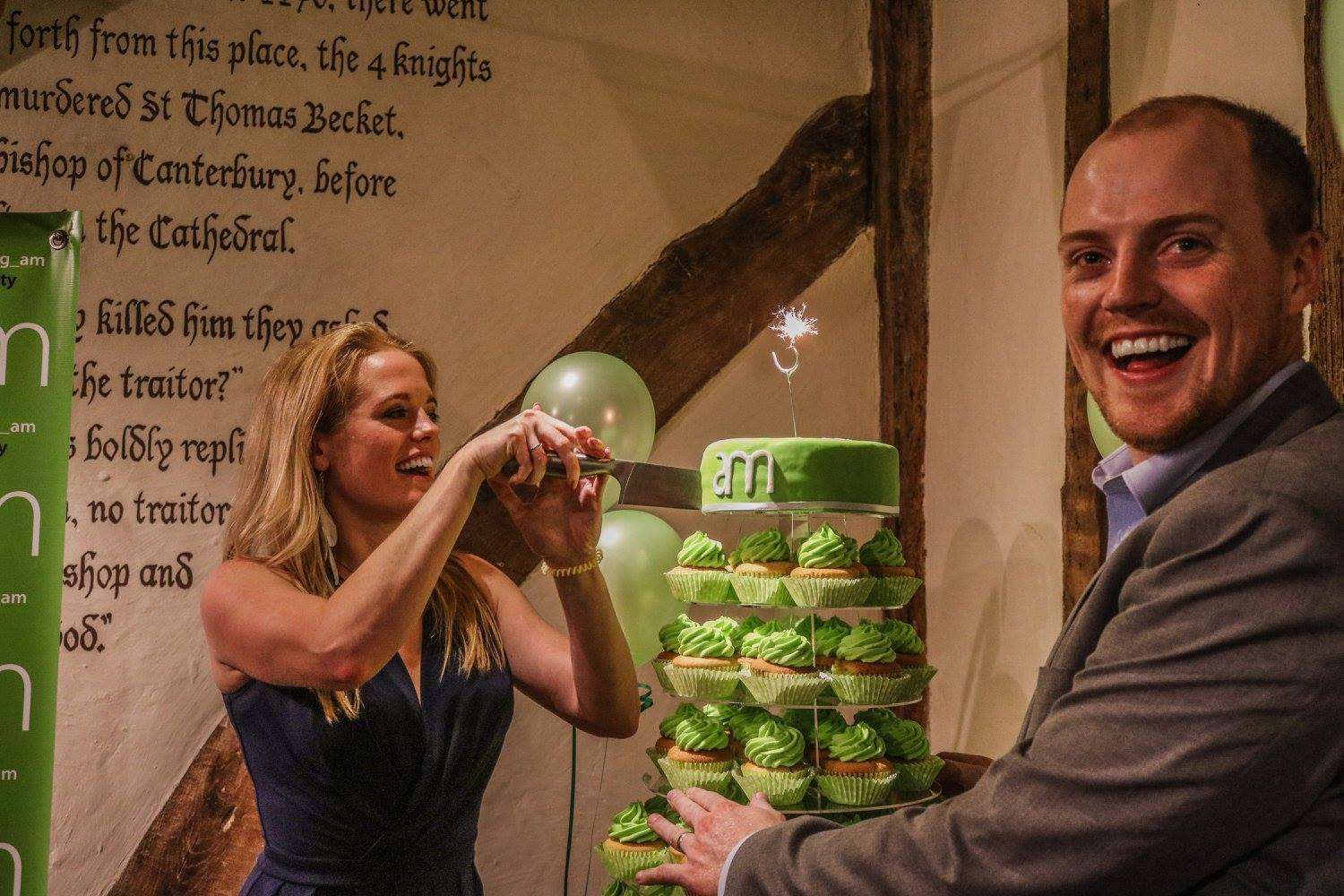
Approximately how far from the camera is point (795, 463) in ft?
7.32

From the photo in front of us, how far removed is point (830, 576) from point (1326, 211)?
1.09 metres

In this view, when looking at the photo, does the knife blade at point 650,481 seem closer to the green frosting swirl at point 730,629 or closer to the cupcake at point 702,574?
the cupcake at point 702,574

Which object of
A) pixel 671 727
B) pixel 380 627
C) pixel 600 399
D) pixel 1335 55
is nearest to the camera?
pixel 1335 55

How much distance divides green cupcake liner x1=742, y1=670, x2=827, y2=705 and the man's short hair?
53.3 inches

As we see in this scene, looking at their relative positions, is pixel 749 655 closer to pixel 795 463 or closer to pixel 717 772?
pixel 717 772

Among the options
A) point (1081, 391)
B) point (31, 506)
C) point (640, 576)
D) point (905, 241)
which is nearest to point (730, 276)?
point (905, 241)

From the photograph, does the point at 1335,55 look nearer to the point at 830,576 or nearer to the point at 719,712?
the point at 830,576

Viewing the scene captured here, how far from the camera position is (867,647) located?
2.21 meters

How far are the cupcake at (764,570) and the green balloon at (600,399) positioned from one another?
2.22ft

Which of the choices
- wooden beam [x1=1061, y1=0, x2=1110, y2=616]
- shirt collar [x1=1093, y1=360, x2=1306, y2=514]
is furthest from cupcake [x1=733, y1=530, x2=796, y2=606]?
shirt collar [x1=1093, y1=360, x2=1306, y2=514]

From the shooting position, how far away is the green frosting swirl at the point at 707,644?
2301 mm

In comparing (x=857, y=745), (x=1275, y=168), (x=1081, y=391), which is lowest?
(x=857, y=745)

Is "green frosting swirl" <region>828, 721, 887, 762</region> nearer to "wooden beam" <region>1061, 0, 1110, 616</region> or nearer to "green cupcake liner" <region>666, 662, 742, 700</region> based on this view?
"green cupcake liner" <region>666, 662, 742, 700</region>

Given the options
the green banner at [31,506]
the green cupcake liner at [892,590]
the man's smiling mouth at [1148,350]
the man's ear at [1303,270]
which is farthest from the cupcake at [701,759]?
the green banner at [31,506]
